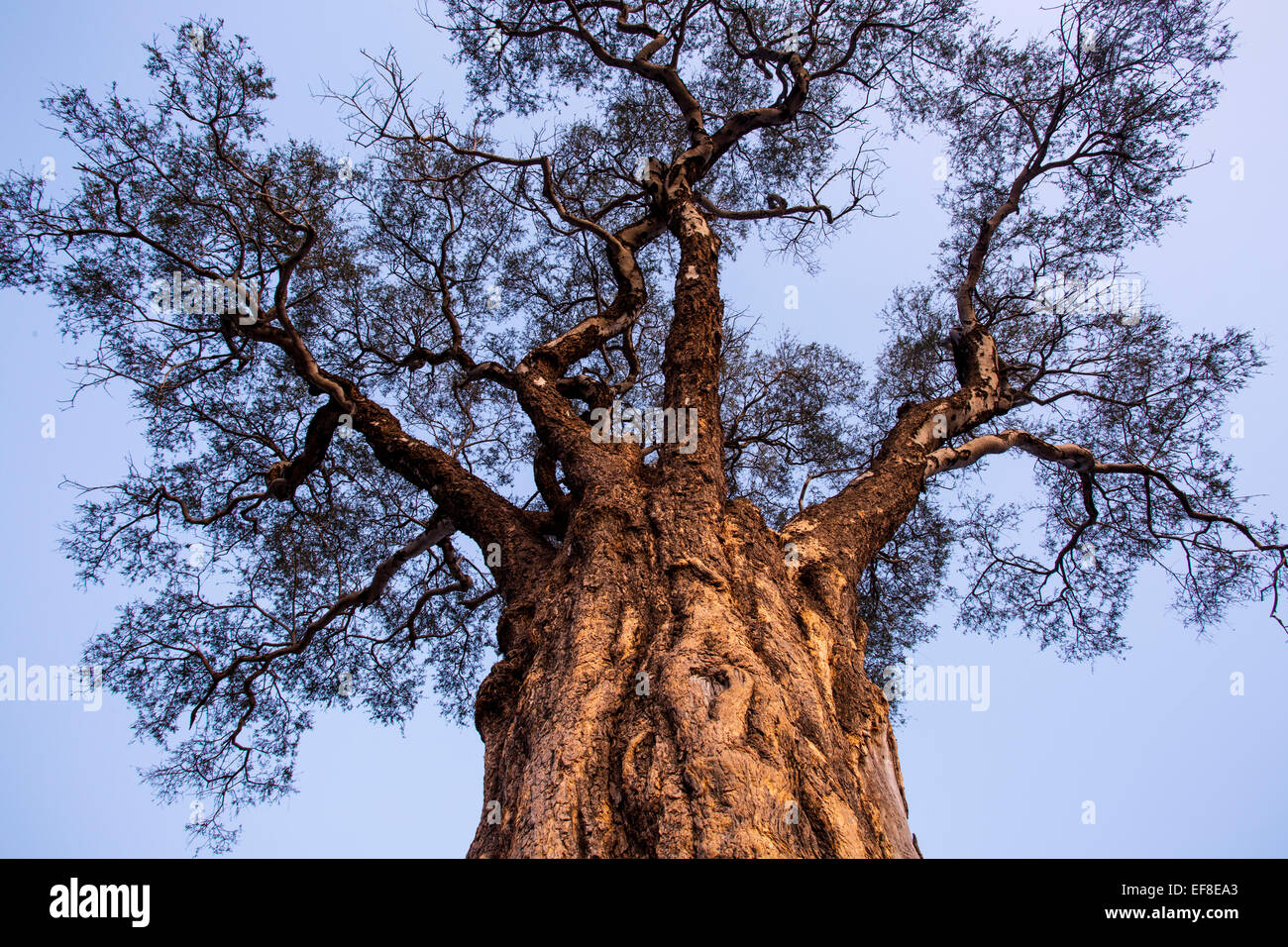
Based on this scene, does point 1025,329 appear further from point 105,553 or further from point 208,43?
point 105,553

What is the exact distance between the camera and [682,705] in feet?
7.35

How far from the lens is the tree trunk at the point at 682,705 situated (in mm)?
1979

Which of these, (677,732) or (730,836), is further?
(677,732)

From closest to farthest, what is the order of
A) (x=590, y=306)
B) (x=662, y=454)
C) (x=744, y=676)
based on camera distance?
1. (x=744, y=676)
2. (x=662, y=454)
3. (x=590, y=306)

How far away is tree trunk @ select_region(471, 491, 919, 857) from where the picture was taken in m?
1.98

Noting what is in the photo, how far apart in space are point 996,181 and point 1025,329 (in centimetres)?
168

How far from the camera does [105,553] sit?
5875 mm
